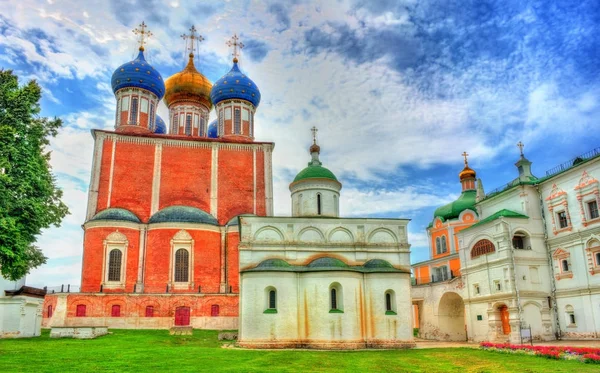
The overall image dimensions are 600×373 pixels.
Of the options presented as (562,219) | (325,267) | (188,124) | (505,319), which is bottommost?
(505,319)

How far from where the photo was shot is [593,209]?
24125 mm

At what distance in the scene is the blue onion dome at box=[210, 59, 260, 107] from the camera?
43531mm

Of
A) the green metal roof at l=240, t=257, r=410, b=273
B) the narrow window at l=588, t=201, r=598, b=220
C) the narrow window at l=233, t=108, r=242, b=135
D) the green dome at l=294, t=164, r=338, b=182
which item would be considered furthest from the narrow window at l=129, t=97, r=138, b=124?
the narrow window at l=588, t=201, r=598, b=220

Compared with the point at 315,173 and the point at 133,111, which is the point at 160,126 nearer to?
the point at 133,111

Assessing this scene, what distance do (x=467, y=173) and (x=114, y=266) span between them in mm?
27570

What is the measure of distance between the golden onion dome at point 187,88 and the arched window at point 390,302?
102 ft

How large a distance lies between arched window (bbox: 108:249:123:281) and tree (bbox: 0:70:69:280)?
1381 cm

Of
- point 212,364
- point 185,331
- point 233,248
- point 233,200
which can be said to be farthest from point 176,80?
point 212,364

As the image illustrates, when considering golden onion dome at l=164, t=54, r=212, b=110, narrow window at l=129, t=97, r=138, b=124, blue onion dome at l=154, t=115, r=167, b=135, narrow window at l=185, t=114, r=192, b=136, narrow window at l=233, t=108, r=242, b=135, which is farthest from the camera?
blue onion dome at l=154, t=115, r=167, b=135

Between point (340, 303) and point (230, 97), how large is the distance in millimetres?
26739

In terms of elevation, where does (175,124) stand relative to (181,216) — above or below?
above

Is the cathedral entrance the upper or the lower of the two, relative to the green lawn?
upper

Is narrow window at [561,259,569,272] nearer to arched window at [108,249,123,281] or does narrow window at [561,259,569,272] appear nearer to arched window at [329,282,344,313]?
arched window at [329,282,344,313]

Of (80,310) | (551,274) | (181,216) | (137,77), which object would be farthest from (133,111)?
(551,274)
